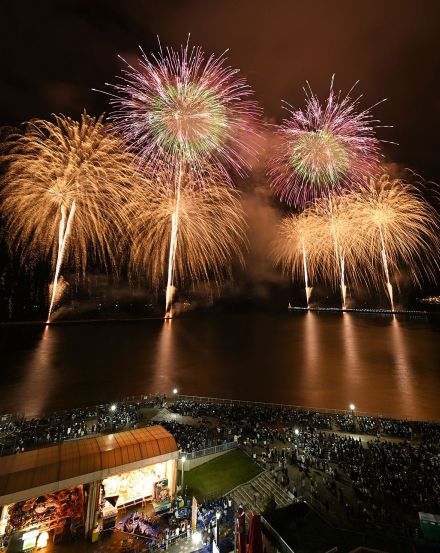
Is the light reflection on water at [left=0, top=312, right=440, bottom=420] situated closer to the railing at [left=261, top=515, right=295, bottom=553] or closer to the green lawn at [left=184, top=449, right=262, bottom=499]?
the green lawn at [left=184, top=449, right=262, bottom=499]

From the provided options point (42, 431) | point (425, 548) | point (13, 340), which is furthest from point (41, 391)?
point (425, 548)

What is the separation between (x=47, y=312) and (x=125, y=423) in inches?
2492

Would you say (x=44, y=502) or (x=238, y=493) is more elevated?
(x=44, y=502)


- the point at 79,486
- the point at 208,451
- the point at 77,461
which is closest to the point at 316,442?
the point at 208,451

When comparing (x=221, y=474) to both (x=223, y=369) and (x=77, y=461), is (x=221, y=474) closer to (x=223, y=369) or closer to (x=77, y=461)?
(x=77, y=461)

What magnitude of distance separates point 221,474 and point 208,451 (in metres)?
1.91

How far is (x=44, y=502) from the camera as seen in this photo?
11.9 m

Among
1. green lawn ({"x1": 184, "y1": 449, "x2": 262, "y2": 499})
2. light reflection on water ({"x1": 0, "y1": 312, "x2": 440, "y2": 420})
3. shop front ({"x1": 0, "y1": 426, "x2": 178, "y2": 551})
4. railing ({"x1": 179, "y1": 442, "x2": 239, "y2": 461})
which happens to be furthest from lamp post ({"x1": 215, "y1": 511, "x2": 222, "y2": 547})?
light reflection on water ({"x1": 0, "y1": 312, "x2": 440, "y2": 420})

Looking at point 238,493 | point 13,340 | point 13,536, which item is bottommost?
point 238,493

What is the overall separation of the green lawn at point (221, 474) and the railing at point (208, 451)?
463 millimetres

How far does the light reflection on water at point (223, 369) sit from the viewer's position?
32.6m

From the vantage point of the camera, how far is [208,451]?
19.9 m

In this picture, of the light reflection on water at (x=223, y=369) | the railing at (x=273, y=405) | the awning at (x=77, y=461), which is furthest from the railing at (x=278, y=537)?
the light reflection on water at (x=223, y=369)

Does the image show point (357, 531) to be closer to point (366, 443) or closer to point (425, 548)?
point (425, 548)
